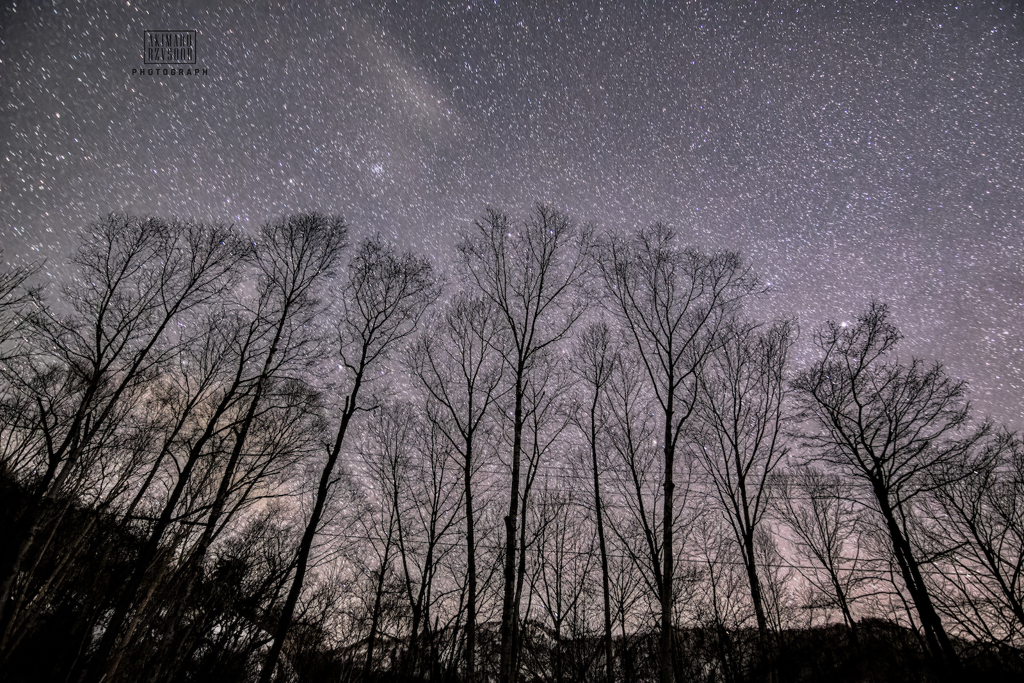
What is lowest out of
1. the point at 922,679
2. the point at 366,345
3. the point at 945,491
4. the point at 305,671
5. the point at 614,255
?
the point at 305,671

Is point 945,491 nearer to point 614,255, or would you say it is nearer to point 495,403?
point 614,255

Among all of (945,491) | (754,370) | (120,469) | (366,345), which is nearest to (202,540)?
(120,469)

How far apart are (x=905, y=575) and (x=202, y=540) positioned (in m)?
15.8

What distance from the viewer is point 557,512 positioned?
1727 centimetres

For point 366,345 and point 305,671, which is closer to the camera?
point 366,345

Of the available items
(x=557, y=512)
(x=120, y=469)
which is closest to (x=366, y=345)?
(x=120, y=469)

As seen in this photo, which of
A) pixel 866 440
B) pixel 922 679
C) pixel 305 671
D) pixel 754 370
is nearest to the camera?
pixel 866 440

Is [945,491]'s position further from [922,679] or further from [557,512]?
[922,679]

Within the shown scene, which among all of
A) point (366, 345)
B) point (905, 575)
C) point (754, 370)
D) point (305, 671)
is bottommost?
point (305, 671)

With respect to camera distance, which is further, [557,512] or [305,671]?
[305,671]

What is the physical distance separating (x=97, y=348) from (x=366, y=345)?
261 inches

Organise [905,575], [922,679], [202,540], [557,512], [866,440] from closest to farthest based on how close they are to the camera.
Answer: [202,540]
[905,575]
[866,440]
[557,512]
[922,679]

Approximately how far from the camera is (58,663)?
15.7 m

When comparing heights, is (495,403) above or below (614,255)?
below
